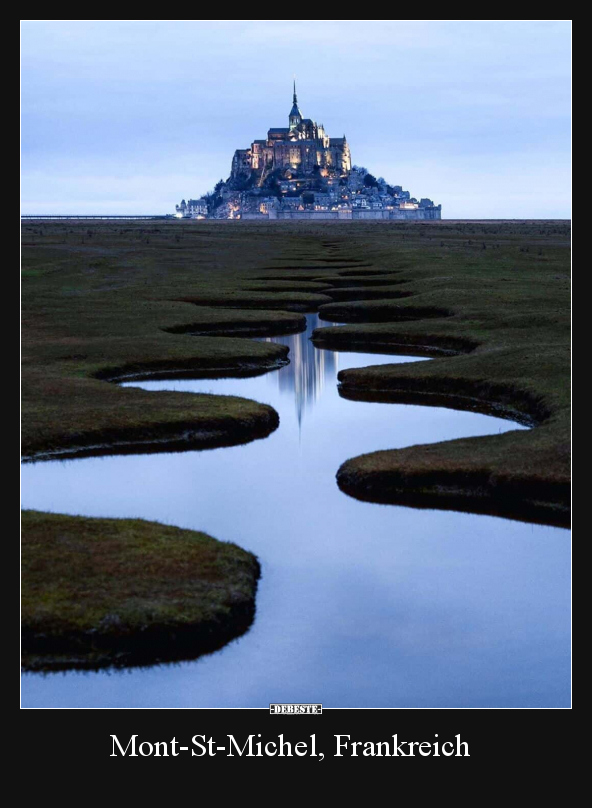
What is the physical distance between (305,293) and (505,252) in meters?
47.5

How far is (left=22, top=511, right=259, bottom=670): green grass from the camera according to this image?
15.2 meters

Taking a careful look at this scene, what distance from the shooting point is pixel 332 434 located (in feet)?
99.1

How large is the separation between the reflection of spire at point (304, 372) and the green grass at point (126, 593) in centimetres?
1300

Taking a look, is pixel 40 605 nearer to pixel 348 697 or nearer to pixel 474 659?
pixel 348 697

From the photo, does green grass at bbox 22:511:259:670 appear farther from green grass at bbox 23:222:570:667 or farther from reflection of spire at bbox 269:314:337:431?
reflection of spire at bbox 269:314:337:431

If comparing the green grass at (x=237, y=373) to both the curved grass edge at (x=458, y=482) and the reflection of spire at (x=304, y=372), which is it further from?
the reflection of spire at (x=304, y=372)

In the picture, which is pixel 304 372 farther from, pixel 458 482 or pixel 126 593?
pixel 126 593

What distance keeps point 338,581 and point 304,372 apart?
21612 mm

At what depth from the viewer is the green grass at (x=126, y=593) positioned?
49.8 feet

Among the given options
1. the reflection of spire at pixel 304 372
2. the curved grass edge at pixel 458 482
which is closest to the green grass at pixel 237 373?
the curved grass edge at pixel 458 482

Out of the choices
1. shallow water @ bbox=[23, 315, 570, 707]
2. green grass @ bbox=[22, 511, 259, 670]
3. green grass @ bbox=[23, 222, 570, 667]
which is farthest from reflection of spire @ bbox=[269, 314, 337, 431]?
green grass @ bbox=[22, 511, 259, 670]

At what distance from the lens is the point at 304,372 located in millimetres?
39844

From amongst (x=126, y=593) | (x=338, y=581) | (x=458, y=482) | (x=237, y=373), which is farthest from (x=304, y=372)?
(x=126, y=593)
